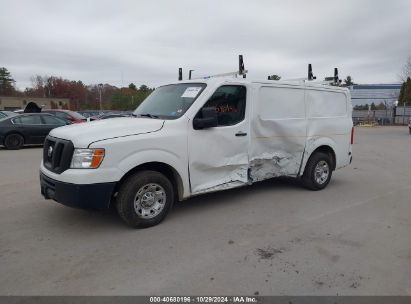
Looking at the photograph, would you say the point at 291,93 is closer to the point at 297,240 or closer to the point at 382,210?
the point at 382,210

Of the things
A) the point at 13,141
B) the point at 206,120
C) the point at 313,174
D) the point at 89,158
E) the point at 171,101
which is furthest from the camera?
the point at 13,141

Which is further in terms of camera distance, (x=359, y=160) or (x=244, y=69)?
(x=359, y=160)

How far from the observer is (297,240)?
4441 millimetres

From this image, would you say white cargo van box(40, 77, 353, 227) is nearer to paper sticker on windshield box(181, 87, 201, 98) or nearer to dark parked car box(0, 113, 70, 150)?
paper sticker on windshield box(181, 87, 201, 98)

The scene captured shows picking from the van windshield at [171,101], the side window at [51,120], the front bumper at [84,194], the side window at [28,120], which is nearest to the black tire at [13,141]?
the side window at [28,120]

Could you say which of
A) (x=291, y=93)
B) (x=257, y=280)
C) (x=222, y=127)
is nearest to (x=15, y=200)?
(x=222, y=127)

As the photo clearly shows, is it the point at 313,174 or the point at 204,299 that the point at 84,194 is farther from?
the point at 313,174

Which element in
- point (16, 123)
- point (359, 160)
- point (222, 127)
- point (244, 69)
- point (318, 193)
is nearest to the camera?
point (222, 127)

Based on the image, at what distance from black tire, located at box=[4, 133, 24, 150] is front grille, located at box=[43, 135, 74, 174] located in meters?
10.1

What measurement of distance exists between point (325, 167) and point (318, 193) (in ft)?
2.04

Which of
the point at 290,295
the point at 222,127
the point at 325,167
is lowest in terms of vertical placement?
the point at 290,295

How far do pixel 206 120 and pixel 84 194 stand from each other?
6.19 ft

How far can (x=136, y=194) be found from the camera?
4.64 metres

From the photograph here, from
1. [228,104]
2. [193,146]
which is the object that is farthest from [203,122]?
[228,104]
